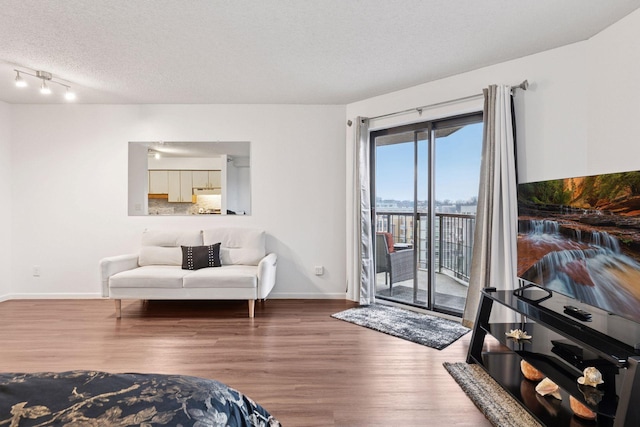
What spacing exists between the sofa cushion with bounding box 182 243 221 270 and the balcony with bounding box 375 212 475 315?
7.34 feet

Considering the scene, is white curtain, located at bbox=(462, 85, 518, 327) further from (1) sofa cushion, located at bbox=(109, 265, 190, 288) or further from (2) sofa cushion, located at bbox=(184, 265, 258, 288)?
(1) sofa cushion, located at bbox=(109, 265, 190, 288)

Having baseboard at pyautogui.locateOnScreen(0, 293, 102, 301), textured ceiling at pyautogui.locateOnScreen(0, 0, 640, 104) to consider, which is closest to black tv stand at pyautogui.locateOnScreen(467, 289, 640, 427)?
textured ceiling at pyautogui.locateOnScreen(0, 0, 640, 104)

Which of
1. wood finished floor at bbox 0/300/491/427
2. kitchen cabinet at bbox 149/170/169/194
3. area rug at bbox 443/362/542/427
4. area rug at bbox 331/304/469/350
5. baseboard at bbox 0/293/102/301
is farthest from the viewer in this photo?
kitchen cabinet at bbox 149/170/169/194

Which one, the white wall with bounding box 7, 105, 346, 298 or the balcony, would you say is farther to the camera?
the white wall with bounding box 7, 105, 346, 298

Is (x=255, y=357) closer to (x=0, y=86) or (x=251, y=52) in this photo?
(x=251, y=52)

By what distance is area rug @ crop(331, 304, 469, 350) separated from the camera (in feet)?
9.64

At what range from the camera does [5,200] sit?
4195 millimetres

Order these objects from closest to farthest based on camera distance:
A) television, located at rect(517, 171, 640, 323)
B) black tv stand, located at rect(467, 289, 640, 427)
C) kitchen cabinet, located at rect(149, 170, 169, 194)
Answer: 1. black tv stand, located at rect(467, 289, 640, 427)
2. television, located at rect(517, 171, 640, 323)
3. kitchen cabinet, located at rect(149, 170, 169, 194)

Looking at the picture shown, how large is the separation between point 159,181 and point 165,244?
0.88 meters

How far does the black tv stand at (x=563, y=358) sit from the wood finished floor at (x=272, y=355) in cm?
31

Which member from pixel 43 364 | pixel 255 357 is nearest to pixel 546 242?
pixel 255 357

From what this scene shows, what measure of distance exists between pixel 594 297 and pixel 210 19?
2.96m

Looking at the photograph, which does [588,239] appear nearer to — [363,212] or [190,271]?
[363,212]

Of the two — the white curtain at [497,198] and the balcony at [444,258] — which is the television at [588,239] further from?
the balcony at [444,258]
